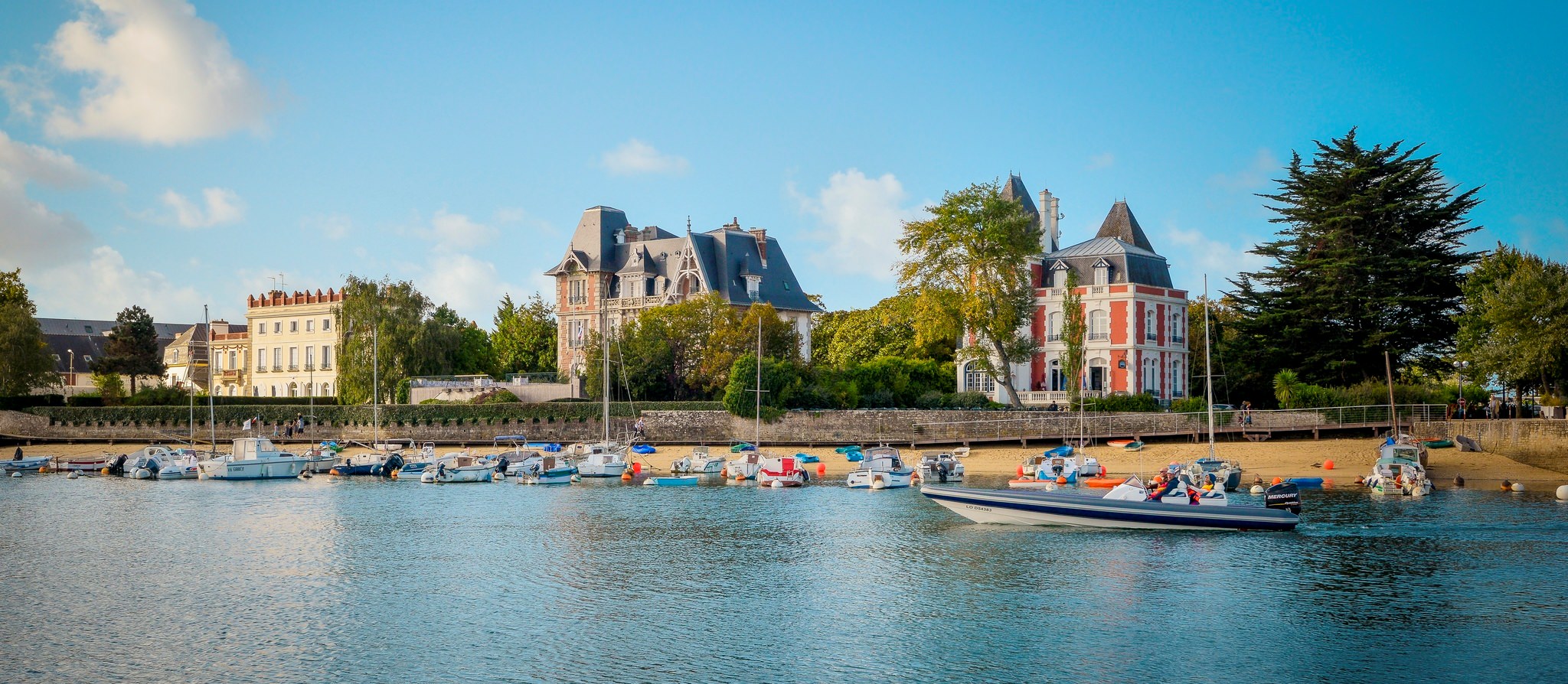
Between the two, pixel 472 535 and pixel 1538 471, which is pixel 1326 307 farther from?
pixel 472 535

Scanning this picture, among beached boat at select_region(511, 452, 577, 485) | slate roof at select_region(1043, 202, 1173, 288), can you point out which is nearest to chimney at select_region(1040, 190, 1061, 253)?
slate roof at select_region(1043, 202, 1173, 288)

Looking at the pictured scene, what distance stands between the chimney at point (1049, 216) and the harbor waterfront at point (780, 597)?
38742 mm

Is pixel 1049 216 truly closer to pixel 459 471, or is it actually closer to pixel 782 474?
pixel 782 474

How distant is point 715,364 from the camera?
76875 mm

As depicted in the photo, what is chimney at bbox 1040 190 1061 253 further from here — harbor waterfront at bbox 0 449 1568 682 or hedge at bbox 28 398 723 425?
harbor waterfront at bbox 0 449 1568 682

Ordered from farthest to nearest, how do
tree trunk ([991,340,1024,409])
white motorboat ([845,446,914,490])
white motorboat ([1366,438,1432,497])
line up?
tree trunk ([991,340,1024,409]) < white motorboat ([845,446,914,490]) < white motorboat ([1366,438,1432,497])

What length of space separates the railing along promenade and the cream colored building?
53.8 m

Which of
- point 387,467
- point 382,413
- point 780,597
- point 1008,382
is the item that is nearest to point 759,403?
point 1008,382

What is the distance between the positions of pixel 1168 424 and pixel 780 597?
38.7 m

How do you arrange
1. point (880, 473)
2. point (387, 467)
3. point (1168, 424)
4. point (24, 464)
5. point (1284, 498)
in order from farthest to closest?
1. point (24, 464)
2. point (387, 467)
3. point (1168, 424)
4. point (880, 473)
5. point (1284, 498)

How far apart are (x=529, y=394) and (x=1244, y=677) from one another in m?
65.7

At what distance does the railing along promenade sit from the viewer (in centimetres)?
5969

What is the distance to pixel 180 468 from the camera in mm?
66812

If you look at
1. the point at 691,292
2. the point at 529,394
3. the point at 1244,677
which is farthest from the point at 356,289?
the point at 1244,677
